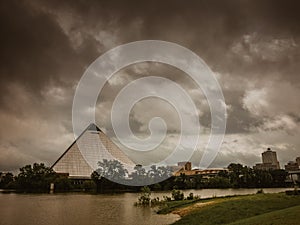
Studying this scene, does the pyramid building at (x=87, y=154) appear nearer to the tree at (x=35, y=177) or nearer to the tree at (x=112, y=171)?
the tree at (x=35, y=177)

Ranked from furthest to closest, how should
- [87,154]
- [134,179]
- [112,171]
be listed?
[87,154], [134,179], [112,171]

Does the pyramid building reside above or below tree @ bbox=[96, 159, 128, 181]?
above

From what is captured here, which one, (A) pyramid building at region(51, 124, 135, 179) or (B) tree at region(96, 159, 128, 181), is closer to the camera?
(B) tree at region(96, 159, 128, 181)

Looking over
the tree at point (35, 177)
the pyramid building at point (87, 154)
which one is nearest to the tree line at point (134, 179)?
the tree at point (35, 177)

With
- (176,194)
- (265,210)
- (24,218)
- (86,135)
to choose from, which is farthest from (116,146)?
(265,210)

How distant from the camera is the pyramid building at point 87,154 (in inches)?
3629

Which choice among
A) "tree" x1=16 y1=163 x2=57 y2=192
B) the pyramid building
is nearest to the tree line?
"tree" x1=16 y1=163 x2=57 y2=192

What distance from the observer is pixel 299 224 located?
390 inches

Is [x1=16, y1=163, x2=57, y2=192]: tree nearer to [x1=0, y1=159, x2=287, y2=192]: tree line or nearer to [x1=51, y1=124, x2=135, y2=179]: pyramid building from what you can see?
[x1=0, y1=159, x2=287, y2=192]: tree line

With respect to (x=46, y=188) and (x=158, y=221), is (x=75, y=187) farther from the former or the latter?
(x=158, y=221)

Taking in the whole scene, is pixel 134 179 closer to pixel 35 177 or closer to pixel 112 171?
pixel 112 171

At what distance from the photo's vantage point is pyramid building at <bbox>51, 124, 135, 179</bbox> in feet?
302

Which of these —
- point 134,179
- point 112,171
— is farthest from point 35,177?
point 134,179

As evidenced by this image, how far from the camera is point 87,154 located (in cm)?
10075
